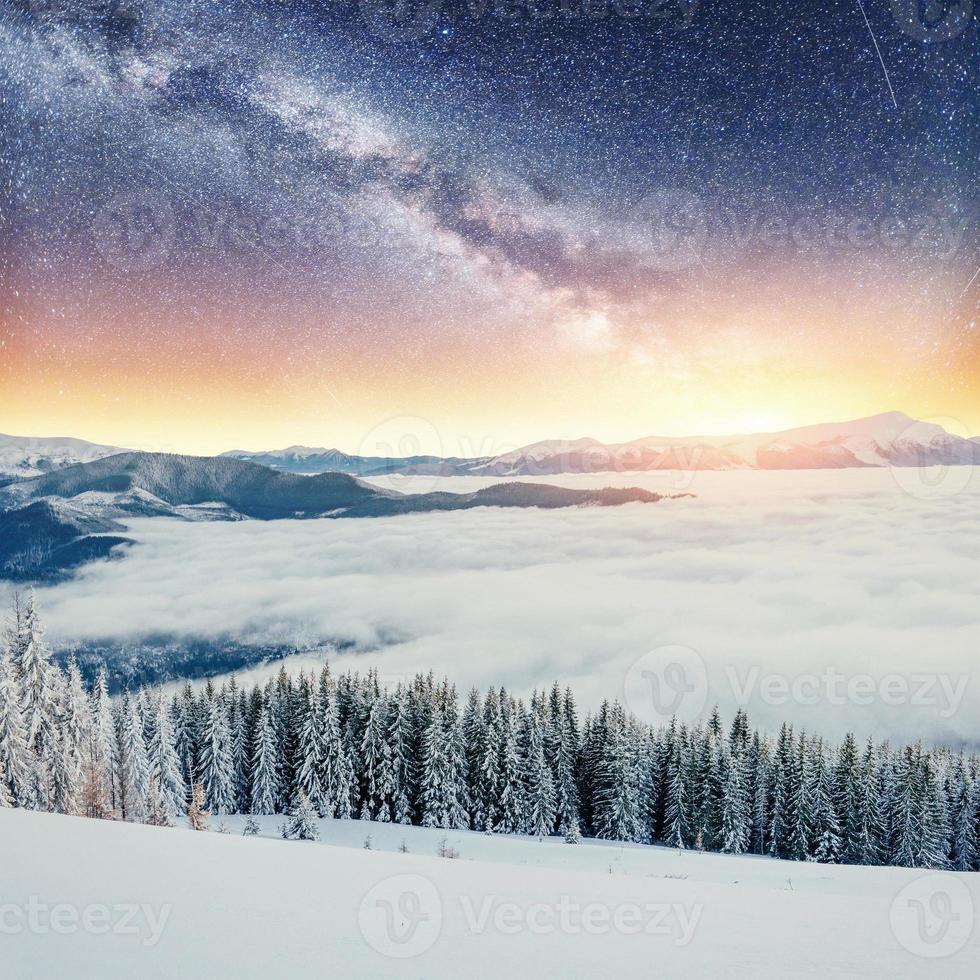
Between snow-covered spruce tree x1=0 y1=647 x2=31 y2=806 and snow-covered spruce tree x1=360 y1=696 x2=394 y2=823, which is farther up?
snow-covered spruce tree x1=0 y1=647 x2=31 y2=806

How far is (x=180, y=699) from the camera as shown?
2029 inches

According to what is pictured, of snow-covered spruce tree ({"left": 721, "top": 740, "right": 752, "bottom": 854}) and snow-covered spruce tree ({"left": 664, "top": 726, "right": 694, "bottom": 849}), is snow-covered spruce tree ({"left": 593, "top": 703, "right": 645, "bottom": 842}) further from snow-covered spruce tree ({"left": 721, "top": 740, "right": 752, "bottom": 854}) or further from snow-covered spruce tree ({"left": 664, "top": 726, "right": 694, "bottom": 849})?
snow-covered spruce tree ({"left": 721, "top": 740, "right": 752, "bottom": 854})

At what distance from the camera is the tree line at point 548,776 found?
4159 cm

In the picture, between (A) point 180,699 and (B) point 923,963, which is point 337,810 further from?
(B) point 923,963

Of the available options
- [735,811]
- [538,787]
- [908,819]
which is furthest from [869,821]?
[538,787]

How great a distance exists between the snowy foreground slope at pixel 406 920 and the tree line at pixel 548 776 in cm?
3606

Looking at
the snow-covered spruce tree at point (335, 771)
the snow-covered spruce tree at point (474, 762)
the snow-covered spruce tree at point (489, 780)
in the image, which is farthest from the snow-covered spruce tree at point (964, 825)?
the snow-covered spruce tree at point (335, 771)

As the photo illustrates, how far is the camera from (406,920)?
6402 mm

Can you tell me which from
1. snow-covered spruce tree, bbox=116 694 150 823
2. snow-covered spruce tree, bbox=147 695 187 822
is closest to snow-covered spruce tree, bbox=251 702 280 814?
snow-covered spruce tree, bbox=147 695 187 822

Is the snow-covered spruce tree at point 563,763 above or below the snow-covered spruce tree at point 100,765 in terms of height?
below

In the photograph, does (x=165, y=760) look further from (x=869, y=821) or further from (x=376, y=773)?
(x=869, y=821)

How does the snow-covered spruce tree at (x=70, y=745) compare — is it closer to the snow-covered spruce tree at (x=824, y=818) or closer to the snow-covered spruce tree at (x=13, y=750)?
the snow-covered spruce tree at (x=13, y=750)

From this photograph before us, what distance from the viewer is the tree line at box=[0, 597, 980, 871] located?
41594mm

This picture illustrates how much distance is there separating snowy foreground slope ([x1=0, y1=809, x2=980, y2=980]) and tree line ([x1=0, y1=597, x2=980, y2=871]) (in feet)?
118
